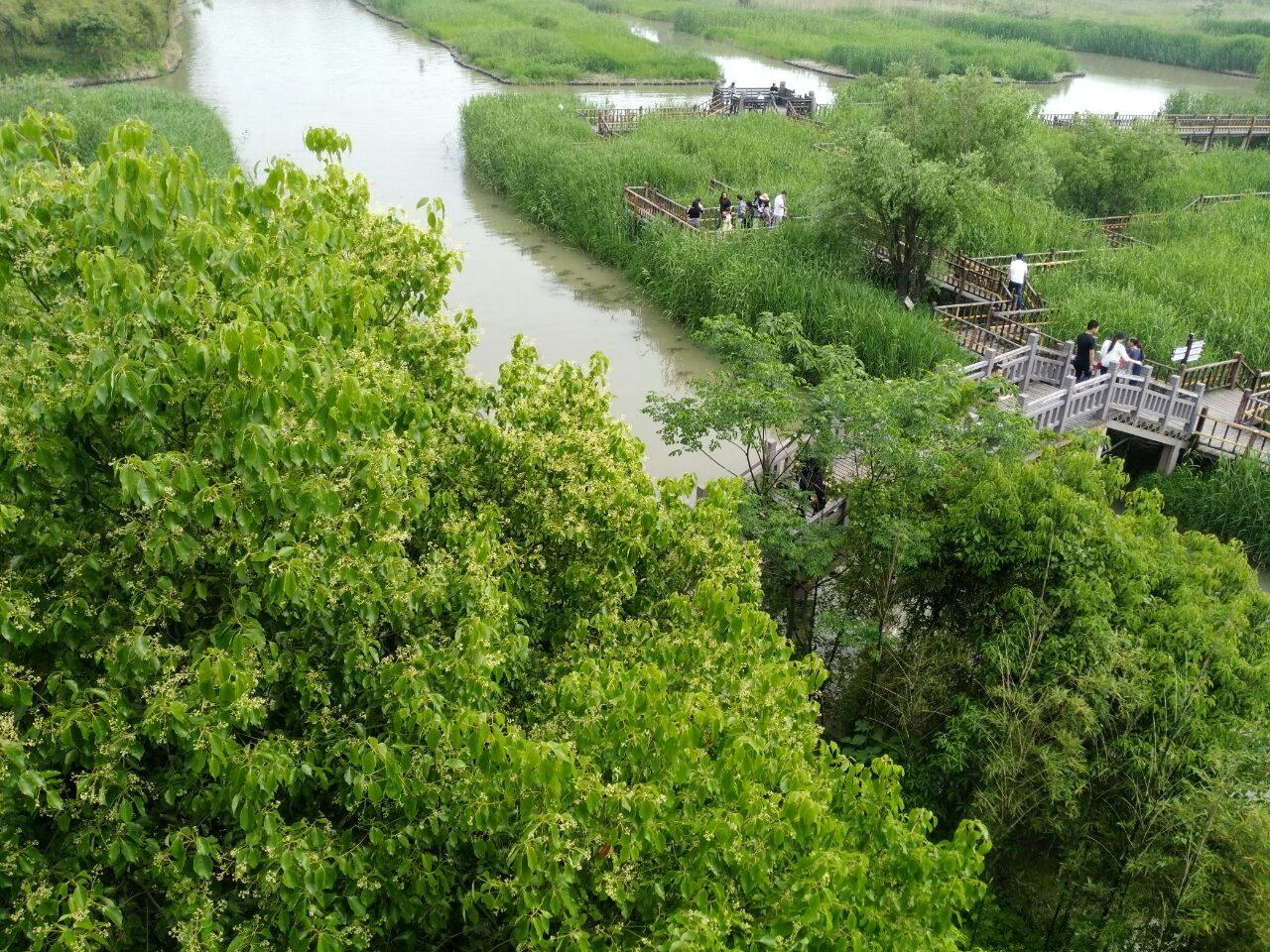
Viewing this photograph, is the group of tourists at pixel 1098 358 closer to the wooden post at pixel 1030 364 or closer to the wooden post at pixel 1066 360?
the wooden post at pixel 1066 360

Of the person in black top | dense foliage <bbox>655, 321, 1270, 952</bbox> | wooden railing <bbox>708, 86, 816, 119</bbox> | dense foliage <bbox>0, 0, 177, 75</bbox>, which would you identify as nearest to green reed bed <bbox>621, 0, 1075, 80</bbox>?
wooden railing <bbox>708, 86, 816, 119</bbox>

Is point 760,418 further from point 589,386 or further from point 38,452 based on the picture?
point 38,452

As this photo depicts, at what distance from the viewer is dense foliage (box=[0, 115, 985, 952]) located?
4.60 meters

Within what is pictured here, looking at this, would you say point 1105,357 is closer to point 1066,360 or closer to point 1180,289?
point 1066,360

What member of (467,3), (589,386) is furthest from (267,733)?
(467,3)

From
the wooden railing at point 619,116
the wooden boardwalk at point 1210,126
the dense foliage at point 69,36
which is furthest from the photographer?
the dense foliage at point 69,36

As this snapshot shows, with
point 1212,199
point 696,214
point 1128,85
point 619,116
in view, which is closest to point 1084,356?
point 696,214

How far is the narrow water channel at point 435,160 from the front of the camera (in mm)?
22500

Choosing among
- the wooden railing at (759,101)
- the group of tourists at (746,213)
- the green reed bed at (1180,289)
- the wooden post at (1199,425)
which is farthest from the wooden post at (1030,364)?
the wooden railing at (759,101)

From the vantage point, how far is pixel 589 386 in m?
7.91

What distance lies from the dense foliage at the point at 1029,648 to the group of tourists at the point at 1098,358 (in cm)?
509

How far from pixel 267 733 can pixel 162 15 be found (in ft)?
187

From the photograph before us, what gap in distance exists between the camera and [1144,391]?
55.0ft

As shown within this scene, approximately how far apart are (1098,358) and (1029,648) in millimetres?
9340
